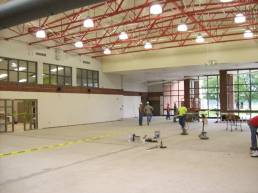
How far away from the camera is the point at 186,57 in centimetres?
2283

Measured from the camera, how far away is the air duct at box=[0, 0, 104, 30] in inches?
149

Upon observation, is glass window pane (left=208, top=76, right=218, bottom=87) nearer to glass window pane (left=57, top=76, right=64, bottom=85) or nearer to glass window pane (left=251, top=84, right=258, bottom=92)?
glass window pane (left=251, top=84, right=258, bottom=92)

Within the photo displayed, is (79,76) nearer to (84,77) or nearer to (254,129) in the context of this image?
(84,77)

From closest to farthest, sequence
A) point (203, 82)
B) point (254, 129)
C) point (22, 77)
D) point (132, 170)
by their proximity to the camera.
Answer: point (132, 170) → point (254, 129) → point (22, 77) → point (203, 82)

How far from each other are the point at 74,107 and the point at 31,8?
810 inches

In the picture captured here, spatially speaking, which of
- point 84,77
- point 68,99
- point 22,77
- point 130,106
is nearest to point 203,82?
point 130,106

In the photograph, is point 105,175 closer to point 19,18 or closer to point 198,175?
point 198,175

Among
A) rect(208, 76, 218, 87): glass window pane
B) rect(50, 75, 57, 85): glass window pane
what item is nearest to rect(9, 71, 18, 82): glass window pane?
rect(50, 75, 57, 85): glass window pane

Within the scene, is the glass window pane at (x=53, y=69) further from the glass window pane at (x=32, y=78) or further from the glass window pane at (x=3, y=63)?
the glass window pane at (x=3, y=63)

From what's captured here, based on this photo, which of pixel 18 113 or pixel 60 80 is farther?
pixel 60 80

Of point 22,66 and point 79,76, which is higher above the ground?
point 22,66

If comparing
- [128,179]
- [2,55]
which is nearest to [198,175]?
[128,179]

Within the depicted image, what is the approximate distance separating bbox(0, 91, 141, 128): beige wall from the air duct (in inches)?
603

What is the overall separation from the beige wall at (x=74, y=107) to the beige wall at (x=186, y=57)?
11.3 ft
